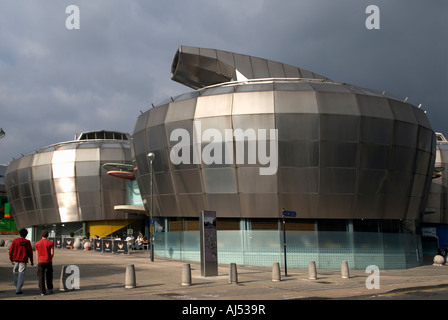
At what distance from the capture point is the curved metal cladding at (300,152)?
30.0 m

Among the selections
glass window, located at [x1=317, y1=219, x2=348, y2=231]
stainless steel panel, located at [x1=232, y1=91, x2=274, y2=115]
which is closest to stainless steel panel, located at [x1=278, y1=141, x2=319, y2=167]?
stainless steel panel, located at [x1=232, y1=91, x2=274, y2=115]

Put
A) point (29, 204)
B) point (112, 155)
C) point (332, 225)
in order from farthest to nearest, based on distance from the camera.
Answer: point (29, 204), point (112, 155), point (332, 225)

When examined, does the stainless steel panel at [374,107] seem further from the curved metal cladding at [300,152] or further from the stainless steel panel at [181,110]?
the stainless steel panel at [181,110]

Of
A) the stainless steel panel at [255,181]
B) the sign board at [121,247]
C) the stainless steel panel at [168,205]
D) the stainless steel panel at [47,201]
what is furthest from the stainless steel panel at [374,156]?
the stainless steel panel at [47,201]

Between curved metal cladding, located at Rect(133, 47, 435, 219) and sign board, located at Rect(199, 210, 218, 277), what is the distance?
8950 millimetres

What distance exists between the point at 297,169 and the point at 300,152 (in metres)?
1.15

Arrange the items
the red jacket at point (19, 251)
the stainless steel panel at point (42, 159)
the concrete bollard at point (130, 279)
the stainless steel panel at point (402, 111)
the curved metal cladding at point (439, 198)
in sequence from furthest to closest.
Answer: the stainless steel panel at point (42, 159) → the curved metal cladding at point (439, 198) → the stainless steel panel at point (402, 111) → the concrete bollard at point (130, 279) → the red jacket at point (19, 251)

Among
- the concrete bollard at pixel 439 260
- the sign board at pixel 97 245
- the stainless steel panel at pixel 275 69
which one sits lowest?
the concrete bollard at pixel 439 260

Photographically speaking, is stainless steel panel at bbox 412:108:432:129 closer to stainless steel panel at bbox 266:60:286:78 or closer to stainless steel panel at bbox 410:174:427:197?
stainless steel panel at bbox 410:174:427:197

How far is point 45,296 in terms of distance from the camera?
14.4m

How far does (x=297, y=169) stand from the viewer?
98.4 ft

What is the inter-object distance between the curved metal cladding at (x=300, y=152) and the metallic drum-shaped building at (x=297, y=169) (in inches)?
2.7

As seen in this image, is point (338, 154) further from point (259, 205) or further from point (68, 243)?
point (68, 243)

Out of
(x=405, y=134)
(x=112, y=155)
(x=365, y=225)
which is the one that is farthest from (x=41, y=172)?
(x=405, y=134)
